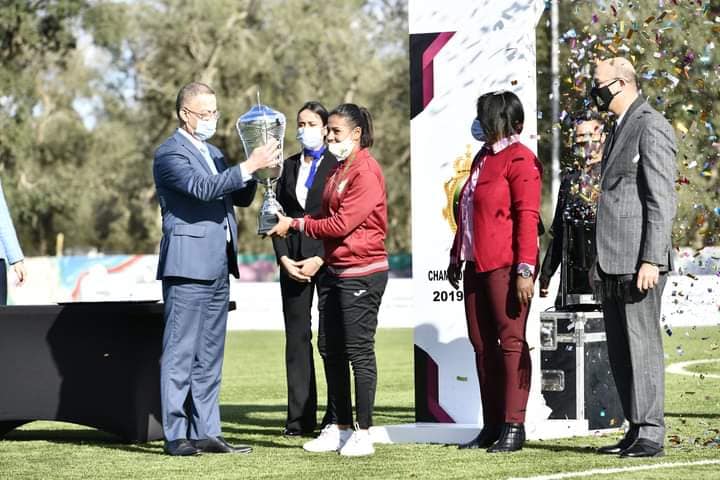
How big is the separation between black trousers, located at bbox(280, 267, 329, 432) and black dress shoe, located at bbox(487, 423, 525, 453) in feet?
5.85

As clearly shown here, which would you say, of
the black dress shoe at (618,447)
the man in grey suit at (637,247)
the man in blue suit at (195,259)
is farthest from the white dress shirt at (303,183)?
the black dress shoe at (618,447)

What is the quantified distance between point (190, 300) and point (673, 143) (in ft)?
9.77

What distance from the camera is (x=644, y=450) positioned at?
23.0 feet

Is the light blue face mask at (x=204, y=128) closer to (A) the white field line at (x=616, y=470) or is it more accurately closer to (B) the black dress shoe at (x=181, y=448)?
(B) the black dress shoe at (x=181, y=448)

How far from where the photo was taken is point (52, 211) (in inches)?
1932

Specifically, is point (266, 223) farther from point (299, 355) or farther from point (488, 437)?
point (488, 437)

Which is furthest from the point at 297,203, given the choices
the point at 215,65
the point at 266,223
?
the point at 215,65

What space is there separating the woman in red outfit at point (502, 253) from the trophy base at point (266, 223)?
3.66 ft

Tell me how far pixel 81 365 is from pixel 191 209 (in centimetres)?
156

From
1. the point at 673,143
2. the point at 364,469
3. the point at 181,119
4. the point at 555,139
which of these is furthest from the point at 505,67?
the point at 364,469

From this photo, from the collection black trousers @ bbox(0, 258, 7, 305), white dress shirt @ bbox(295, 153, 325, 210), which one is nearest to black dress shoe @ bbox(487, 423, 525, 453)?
white dress shirt @ bbox(295, 153, 325, 210)

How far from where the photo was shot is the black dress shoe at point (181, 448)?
775cm

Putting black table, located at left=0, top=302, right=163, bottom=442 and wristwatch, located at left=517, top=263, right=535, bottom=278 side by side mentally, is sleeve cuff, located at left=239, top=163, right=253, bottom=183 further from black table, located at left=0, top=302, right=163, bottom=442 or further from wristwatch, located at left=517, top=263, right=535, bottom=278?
wristwatch, located at left=517, top=263, right=535, bottom=278

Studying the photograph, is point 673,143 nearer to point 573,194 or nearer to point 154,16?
point 573,194
